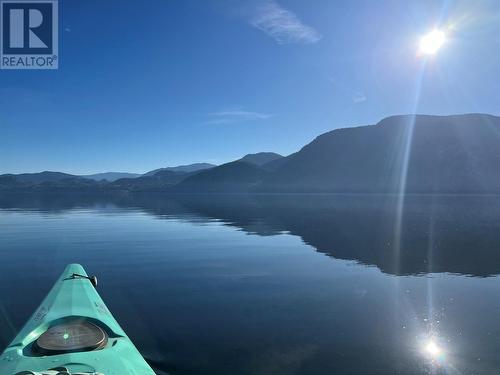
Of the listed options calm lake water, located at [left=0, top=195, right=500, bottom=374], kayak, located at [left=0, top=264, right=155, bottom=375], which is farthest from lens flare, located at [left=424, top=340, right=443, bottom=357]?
kayak, located at [left=0, top=264, right=155, bottom=375]

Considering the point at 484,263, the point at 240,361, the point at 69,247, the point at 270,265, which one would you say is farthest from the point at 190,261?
the point at 484,263

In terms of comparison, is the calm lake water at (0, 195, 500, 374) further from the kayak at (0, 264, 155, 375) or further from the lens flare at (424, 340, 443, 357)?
the kayak at (0, 264, 155, 375)

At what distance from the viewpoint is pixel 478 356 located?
1041 centimetres

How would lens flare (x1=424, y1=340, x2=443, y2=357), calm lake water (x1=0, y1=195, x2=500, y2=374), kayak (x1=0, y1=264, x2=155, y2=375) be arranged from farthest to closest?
lens flare (x1=424, y1=340, x2=443, y2=357)
calm lake water (x1=0, y1=195, x2=500, y2=374)
kayak (x1=0, y1=264, x2=155, y2=375)

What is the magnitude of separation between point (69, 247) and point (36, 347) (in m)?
23.6

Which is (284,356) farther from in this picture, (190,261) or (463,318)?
(190,261)

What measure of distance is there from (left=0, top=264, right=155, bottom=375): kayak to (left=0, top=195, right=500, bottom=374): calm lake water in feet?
6.16

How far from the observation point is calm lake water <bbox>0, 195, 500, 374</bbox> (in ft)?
34.1

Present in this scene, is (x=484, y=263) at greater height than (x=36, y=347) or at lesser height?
lesser

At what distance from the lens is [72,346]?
25.4 feet

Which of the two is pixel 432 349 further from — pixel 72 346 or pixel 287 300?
pixel 72 346

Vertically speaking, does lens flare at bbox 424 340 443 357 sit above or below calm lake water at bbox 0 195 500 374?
below

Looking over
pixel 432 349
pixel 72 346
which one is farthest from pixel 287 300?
pixel 72 346

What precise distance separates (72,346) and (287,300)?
9935 millimetres
